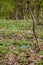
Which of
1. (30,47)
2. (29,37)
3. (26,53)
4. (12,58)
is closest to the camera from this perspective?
(12,58)

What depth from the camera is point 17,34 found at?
17.4 meters

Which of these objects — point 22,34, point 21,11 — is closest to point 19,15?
point 21,11

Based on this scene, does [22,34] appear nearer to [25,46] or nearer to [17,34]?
[17,34]

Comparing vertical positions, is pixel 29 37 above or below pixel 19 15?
above

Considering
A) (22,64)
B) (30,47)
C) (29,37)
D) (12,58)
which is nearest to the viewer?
(22,64)

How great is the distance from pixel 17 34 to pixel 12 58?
6.38m

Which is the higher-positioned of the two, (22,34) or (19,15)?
(22,34)

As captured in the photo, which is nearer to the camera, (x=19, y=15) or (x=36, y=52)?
(x=36, y=52)

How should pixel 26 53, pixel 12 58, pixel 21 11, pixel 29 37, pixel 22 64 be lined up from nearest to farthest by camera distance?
pixel 22 64
pixel 12 58
pixel 26 53
pixel 29 37
pixel 21 11

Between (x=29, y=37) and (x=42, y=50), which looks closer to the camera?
(x=42, y=50)

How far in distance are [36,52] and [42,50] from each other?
0.45 m

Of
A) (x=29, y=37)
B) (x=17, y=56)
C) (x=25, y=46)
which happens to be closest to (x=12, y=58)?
(x=17, y=56)

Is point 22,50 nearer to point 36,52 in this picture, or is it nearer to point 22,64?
point 36,52

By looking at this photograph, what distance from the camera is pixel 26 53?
39.4 ft
